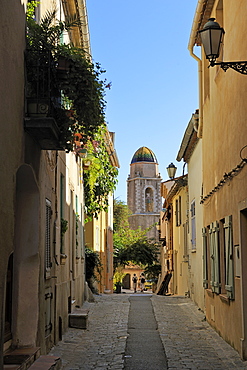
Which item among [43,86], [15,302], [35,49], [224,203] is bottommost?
[15,302]

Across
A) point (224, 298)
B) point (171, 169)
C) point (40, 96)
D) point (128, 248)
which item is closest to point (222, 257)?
point (224, 298)

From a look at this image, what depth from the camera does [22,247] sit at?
27.0 ft

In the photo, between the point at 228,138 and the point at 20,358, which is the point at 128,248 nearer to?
the point at 228,138

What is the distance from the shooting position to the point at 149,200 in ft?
258

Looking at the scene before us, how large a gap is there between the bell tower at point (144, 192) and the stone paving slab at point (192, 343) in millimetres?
60739

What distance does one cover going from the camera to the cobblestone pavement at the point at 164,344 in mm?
8617

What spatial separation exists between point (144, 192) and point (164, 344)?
2695 inches

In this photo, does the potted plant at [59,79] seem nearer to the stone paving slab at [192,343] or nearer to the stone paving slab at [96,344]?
the stone paving slab at [96,344]

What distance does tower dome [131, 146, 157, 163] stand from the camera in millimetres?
81812

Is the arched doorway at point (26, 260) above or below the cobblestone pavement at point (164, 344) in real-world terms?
above

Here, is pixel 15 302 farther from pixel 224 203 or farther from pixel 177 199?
pixel 177 199

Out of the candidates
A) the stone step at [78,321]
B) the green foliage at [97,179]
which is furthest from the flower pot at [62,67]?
the green foliage at [97,179]

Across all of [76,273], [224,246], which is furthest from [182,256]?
[224,246]

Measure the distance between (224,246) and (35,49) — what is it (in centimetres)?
548
